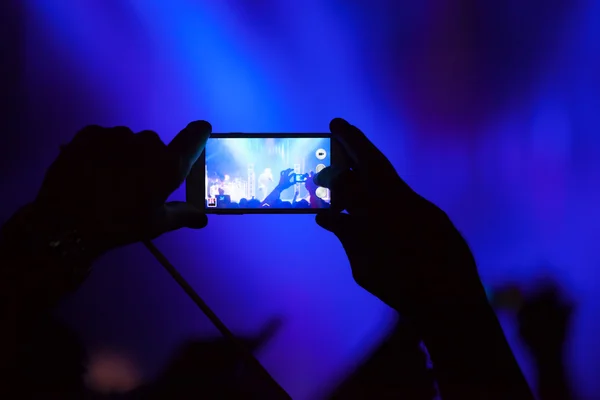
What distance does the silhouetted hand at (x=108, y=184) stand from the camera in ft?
1.71

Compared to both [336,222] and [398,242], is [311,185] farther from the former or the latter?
[398,242]

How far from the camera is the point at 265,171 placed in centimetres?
76

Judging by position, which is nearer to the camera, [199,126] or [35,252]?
[35,252]

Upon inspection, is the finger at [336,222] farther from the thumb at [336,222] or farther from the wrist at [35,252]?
the wrist at [35,252]

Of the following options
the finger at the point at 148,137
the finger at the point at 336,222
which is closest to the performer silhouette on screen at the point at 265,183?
the finger at the point at 336,222

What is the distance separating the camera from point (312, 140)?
2.50ft

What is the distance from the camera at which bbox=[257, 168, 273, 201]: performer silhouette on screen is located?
759 millimetres

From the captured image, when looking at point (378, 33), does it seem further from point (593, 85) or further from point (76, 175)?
point (76, 175)

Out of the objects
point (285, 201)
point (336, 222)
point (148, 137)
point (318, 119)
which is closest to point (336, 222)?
point (336, 222)

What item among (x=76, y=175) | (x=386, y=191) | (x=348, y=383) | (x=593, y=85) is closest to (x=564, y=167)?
(x=593, y=85)

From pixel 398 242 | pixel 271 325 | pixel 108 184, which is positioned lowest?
pixel 271 325

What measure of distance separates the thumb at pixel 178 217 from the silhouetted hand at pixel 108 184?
0.05 m

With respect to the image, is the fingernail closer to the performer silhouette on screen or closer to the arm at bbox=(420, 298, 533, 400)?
the performer silhouette on screen

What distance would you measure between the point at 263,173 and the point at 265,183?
2 cm
